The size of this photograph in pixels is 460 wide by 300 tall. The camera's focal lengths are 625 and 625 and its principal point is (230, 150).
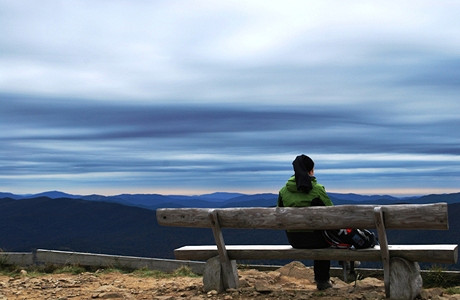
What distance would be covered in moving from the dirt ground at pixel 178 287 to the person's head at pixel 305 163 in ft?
5.47

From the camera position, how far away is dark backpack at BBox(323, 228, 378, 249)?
27.1 ft

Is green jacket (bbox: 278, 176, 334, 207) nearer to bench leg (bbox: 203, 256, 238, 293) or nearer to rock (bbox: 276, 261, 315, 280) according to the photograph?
bench leg (bbox: 203, 256, 238, 293)

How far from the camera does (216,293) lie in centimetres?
878

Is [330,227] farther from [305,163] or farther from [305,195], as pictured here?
[305,163]

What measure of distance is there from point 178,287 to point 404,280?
3.42 metres

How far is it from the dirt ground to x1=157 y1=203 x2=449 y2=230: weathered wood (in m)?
0.95

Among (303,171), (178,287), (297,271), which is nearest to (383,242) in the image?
(303,171)

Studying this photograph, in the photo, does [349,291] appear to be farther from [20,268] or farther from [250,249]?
[20,268]

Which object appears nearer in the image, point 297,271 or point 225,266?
point 225,266

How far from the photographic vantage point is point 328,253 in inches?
328

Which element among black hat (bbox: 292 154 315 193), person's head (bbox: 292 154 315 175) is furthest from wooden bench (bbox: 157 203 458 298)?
person's head (bbox: 292 154 315 175)

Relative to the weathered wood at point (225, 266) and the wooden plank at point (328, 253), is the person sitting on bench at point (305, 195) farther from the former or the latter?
the weathered wood at point (225, 266)

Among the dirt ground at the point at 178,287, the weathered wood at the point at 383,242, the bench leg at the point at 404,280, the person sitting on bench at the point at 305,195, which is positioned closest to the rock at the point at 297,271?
the dirt ground at the point at 178,287

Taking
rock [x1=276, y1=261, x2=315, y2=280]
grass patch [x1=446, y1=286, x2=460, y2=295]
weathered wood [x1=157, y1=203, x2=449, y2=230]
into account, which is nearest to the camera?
weathered wood [x1=157, y1=203, x2=449, y2=230]
